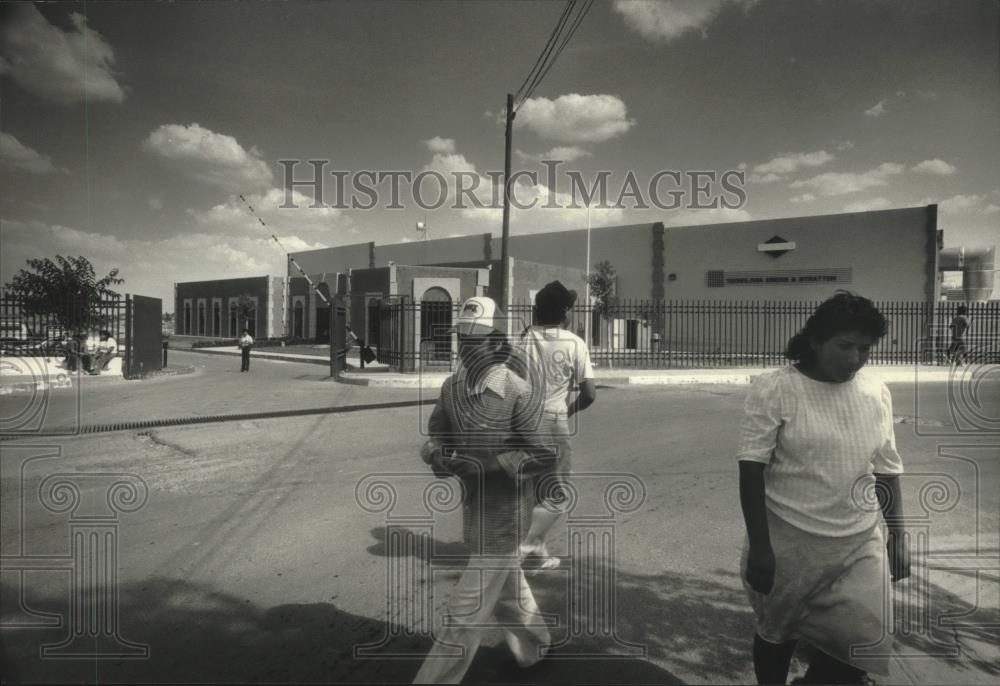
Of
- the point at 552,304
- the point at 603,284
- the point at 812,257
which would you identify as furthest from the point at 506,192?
the point at 812,257

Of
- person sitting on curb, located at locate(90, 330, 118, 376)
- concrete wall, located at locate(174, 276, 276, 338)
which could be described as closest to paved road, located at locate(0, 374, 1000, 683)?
person sitting on curb, located at locate(90, 330, 118, 376)

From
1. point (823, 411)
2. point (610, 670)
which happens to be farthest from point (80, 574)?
point (823, 411)

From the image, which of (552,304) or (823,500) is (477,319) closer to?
(552,304)

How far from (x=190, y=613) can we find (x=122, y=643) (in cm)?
32

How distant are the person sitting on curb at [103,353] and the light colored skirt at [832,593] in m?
16.9

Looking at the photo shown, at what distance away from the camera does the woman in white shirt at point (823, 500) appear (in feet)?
6.39

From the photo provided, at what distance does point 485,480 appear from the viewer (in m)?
2.31

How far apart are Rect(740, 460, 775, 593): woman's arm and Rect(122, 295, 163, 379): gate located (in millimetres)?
15843

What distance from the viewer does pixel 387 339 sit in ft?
65.3

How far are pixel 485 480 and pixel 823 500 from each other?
119 centimetres

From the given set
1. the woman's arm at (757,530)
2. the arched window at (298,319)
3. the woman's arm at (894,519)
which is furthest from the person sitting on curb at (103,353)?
the arched window at (298,319)

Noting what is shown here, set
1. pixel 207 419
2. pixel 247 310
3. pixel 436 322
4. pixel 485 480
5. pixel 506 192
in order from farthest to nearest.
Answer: pixel 247 310, pixel 436 322, pixel 506 192, pixel 207 419, pixel 485 480

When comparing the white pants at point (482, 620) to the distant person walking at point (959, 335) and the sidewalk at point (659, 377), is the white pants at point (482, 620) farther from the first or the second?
the distant person walking at point (959, 335)

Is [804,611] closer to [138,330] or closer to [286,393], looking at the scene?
[286,393]
